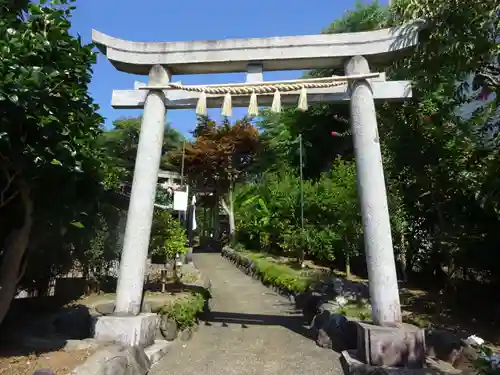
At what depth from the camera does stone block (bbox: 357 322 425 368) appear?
5.77 m

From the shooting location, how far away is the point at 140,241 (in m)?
6.98

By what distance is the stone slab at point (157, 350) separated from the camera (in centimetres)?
653

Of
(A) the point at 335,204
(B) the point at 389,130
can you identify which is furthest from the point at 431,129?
(A) the point at 335,204

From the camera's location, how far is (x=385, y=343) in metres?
5.83

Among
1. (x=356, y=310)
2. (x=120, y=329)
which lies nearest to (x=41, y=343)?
(x=120, y=329)

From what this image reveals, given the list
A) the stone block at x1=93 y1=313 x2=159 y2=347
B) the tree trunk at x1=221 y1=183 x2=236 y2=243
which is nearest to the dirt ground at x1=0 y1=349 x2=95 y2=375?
the stone block at x1=93 y1=313 x2=159 y2=347

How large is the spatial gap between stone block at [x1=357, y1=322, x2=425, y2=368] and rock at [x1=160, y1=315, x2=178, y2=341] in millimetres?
3753

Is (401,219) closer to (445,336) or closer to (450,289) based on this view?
(450,289)

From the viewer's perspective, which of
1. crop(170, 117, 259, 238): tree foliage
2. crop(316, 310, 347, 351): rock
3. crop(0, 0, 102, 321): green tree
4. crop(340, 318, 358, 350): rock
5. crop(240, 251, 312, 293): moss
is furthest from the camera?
crop(170, 117, 259, 238): tree foliage

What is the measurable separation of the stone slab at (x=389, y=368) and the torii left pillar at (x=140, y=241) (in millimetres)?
3405

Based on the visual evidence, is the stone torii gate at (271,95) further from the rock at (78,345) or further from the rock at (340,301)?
the rock at (340,301)

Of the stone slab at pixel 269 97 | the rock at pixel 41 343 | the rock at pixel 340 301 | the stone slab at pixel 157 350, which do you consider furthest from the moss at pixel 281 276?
the rock at pixel 41 343

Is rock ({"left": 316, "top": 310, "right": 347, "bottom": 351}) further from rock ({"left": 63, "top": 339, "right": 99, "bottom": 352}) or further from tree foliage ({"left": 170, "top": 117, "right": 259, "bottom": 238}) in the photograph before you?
tree foliage ({"left": 170, "top": 117, "right": 259, "bottom": 238})

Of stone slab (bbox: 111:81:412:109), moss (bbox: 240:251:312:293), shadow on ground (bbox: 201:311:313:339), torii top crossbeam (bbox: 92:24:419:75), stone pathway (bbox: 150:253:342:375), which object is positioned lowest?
stone pathway (bbox: 150:253:342:375)
